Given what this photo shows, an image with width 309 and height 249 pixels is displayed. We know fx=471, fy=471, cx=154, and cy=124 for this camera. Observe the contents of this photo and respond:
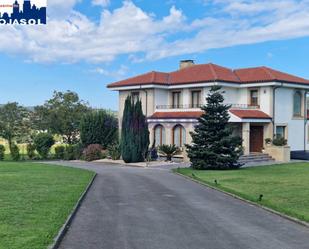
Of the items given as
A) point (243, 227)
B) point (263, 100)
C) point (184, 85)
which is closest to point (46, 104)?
point (184, 85)

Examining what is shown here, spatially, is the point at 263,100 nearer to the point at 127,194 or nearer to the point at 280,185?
the point at 280,185

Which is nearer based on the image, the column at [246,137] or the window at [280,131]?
the column at [246,137]

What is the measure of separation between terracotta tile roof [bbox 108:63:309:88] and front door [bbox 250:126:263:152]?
4.17m

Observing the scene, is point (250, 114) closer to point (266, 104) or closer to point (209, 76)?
point (266, 104)

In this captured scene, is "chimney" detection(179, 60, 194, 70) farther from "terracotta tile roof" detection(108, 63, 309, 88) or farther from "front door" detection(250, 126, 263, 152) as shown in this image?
"front door" detection(250, 126, 263, 152)

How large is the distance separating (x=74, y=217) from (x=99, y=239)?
257cm

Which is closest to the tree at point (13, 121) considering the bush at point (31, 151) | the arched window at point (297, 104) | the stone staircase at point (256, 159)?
the bush at point (31, 151)

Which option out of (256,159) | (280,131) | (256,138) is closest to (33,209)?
(256,159)

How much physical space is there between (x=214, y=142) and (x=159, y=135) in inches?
510

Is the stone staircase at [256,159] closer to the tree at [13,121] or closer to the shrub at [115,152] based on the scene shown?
the shrub at [115,152]

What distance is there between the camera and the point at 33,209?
12547mm

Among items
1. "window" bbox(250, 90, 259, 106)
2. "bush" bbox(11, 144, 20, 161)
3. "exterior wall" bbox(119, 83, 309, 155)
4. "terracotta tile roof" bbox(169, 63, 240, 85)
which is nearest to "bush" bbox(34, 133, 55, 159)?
"bush" bbox(11, 144, 20, 161)

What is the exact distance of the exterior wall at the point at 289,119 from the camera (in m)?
40.8

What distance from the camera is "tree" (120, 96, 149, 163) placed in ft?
118
